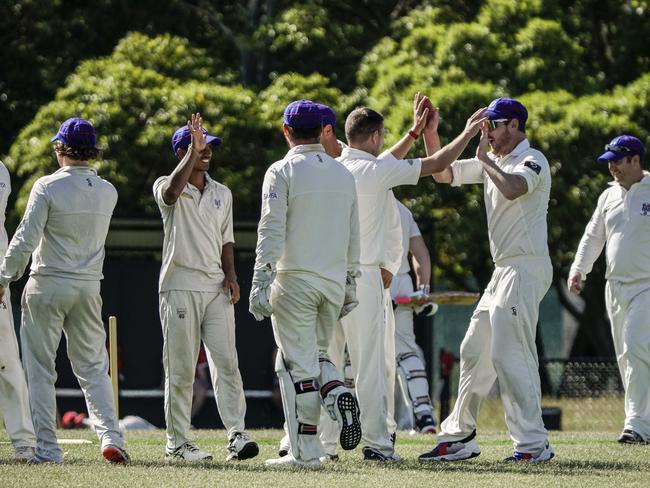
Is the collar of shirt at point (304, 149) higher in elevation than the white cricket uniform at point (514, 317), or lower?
higher

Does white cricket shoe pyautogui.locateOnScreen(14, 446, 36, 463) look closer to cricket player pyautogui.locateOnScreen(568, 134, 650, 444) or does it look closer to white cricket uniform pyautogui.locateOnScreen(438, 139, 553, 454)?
white cricket uniform pyautogui.locateOnScreen(438, 139, 553, 454)

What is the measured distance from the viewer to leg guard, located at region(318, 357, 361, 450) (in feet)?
28.2

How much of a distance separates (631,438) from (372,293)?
295cm

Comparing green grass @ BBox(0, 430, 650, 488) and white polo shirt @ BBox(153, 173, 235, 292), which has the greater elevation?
white polo shirt @ BBox(153, 173, 235, 292)

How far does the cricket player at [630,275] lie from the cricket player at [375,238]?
2.46m

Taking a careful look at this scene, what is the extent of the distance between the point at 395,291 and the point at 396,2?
13339 mm

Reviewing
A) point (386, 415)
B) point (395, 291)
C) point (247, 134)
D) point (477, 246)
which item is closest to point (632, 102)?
point (477, 246)

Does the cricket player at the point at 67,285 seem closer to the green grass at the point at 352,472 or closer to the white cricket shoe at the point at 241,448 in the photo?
the green grass at the point at 352,472

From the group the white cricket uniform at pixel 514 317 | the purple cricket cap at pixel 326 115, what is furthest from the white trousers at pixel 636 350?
the purple cricket cap at pixel 326 115

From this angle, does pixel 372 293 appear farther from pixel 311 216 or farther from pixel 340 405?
pixel 340 405

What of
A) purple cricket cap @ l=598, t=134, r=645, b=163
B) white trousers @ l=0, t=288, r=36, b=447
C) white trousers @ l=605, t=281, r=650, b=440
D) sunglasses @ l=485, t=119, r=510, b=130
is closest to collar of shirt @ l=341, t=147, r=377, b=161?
sunglasses @ l=485, t=119, r=510, b=130

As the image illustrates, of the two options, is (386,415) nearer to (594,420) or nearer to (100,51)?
(594,420)

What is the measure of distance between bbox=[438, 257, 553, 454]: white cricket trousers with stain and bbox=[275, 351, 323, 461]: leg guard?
1356mm

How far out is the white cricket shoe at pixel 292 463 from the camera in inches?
352
